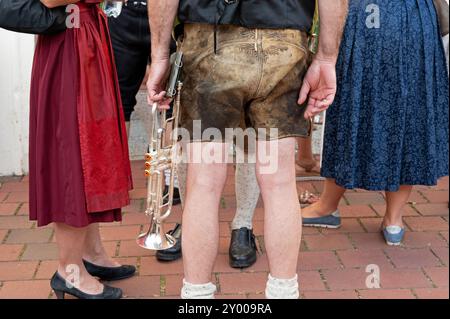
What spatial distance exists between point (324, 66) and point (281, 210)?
56cm

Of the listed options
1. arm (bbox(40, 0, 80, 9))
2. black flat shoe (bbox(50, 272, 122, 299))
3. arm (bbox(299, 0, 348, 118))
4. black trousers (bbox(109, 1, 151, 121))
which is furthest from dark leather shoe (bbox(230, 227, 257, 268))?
arm (bbox(40, 0, 80, 9))

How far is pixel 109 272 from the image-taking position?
309 cm

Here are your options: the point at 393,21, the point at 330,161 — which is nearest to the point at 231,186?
the point at 330,161

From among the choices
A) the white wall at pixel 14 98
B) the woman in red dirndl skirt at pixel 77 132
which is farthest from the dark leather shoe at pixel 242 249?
the white wall at pixel 14 98

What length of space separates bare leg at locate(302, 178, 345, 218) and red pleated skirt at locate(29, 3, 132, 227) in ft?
4.47

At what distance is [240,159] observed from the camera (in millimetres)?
3029

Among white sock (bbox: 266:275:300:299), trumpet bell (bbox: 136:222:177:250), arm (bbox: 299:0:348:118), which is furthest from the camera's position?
trumpet bell (bbox: 136:222:177:250)

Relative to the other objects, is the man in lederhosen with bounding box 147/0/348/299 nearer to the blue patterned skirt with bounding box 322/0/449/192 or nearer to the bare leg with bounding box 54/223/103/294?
the bare leg with bounding box 54/223/103/294

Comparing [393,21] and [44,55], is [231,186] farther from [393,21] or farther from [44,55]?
[44,55]

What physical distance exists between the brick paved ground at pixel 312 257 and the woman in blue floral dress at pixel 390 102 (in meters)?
0.24

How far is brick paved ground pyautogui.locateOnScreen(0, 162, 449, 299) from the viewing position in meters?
3.05

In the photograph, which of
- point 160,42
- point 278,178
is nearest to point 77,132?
point 160,42

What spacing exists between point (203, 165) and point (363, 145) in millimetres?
1202

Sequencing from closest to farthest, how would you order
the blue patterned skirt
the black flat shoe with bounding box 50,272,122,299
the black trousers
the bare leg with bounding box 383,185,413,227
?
the black flat shoe with bounding box 50,272,122,299
the blue patterned skirt
the bare leg with bounding box 383,185,413,227
the black trousers
